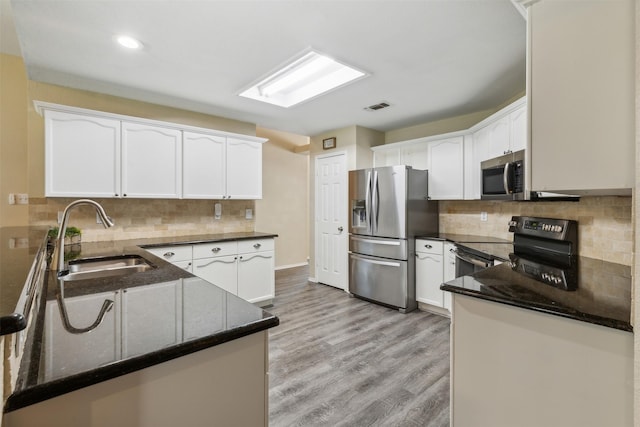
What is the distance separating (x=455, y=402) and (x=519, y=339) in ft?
1.52

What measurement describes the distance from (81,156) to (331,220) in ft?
10.1

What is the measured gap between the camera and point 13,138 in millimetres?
2771

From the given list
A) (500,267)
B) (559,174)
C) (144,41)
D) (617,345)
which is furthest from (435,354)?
(144,41)

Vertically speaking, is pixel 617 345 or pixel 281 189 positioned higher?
pixel 281 189

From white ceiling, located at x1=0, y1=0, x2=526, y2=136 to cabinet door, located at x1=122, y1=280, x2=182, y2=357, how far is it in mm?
1644

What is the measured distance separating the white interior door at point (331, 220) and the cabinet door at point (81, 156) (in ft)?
8.92

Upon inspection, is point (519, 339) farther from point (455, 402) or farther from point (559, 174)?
point (559, 174)

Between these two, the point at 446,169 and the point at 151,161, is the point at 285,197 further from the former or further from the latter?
the point at 446,169

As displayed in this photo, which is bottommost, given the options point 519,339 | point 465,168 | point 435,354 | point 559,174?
point 435,354

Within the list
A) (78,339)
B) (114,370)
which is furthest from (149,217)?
(114,370)

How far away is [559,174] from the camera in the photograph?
4.14 ft

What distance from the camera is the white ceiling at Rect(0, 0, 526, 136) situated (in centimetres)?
181

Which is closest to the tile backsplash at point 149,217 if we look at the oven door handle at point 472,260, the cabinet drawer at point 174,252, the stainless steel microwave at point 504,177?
the cabinet drawer at point 174,252

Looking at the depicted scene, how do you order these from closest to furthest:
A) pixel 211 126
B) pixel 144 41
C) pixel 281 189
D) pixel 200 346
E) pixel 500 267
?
1. pixel 200 346
2. pixel 500 267
3. pixel 144 41
4. pixel 211 126
5. pixel 281 189
